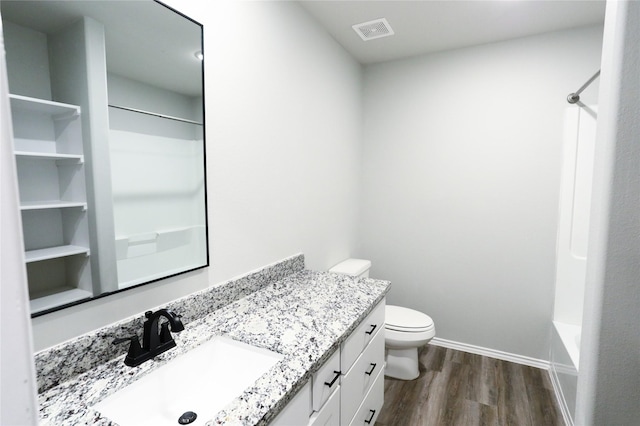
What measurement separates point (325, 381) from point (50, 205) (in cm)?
105

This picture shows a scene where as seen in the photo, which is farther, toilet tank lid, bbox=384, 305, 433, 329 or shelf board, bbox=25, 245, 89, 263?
toilet tank lid, bbox=384, 305, 433, 329

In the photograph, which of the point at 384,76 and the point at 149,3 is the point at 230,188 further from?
the point at 384,76

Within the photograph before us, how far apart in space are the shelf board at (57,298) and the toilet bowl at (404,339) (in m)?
1.84

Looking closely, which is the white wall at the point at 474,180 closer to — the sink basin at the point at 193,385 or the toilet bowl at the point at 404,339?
the toilet bowl at the point at 404,339

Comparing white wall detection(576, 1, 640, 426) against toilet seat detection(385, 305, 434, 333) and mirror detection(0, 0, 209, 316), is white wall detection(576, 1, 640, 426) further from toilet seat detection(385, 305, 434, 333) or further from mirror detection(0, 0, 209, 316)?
mirror detection(0, 0, 209, 316)

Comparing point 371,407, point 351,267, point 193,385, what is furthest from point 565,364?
point 193,385

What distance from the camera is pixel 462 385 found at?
2.30 meters

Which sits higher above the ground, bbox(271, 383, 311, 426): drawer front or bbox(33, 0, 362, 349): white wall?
bbox(33, 0, 362, 349): white wall

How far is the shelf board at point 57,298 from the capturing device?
35.0 inches

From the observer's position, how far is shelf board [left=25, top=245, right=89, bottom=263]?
0.87 m

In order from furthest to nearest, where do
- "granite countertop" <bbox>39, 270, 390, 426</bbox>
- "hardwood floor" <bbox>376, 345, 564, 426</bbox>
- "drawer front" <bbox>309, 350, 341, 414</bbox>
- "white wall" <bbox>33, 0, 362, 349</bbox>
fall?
"hardwood floor" <bbox>376, 345, 564, 426</bbox>
"white wall" <bbox>33, 0, 362, 349</bbox>
"drawer front" <bbox>309, 350, 341, 414</bbox>
"granite countertop" <bbox>39, 270, 390, 426</bbox>

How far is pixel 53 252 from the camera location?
0.92 metres

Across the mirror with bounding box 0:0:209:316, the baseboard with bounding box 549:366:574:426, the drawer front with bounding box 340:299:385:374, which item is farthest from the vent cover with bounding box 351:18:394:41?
the baseboard with bounding box 549:366:574:426

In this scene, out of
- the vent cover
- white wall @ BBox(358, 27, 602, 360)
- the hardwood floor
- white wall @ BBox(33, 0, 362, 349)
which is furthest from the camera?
white wall @ BBox(358, 27, 602, 360)
